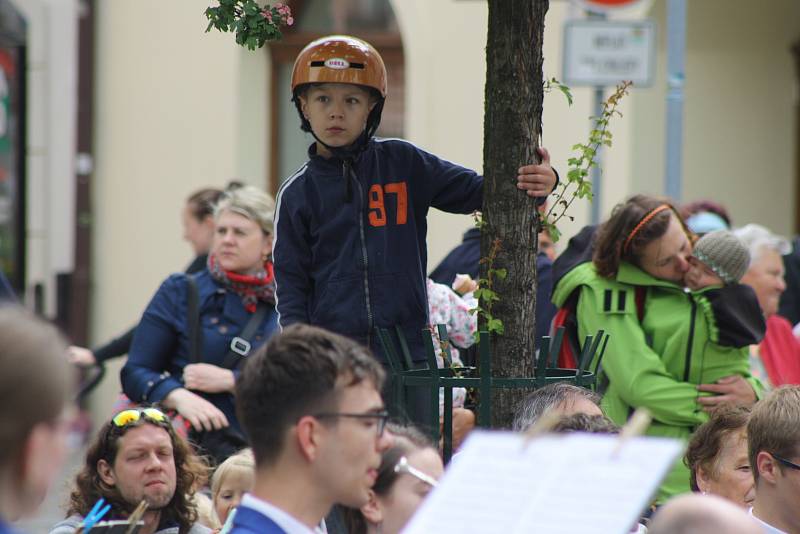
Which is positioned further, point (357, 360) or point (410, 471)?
point (410, 471)

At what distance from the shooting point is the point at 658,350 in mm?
5422

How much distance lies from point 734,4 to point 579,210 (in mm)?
2569

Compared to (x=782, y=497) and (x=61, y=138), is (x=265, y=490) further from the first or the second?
(x=61, y=138)

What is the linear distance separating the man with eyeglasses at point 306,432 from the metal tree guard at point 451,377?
1156 millimetres

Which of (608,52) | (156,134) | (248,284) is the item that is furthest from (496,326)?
(156,134)

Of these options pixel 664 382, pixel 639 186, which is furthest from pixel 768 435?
pixel 639 186

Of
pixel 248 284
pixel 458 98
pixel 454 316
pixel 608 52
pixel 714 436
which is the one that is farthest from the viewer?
pixel 458 98

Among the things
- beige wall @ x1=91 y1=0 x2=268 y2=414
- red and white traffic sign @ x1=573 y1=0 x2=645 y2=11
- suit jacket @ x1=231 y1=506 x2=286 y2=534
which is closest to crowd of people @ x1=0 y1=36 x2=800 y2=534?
suit jacket @ x1=231 y1=506 x2=286 y2=534

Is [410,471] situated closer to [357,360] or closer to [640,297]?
[357,360]

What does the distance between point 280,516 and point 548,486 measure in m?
0.71

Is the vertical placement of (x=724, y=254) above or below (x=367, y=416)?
above

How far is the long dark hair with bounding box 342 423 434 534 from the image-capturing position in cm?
338

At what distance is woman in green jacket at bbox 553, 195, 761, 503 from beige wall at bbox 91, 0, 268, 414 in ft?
18.9

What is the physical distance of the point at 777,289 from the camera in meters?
6.77
